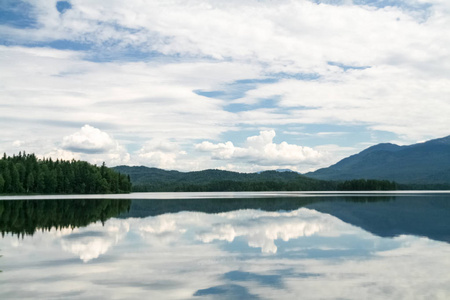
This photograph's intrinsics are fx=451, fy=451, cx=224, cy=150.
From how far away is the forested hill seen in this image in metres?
149

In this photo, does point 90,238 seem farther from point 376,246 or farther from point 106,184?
point 106,184

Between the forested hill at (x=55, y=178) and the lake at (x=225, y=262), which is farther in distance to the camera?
the forested hill at (x=55, y=178)

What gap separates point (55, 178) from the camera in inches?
6329

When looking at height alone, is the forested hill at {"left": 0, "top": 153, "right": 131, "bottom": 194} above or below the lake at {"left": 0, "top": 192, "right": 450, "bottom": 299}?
above

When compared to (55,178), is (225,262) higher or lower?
lower

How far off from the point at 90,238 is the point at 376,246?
61.9 ft

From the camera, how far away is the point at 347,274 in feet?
63.8

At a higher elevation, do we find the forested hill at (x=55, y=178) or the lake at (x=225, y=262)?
the forested hill at (x=55, y=178)

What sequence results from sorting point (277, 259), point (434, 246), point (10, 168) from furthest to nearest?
point (10, 168) < point (434, 246) < point (277, 259)

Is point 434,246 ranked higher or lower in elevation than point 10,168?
lower

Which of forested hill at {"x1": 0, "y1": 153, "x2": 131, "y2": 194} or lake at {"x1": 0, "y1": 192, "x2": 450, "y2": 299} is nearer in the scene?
lake at {"x1": 0, "y1": 192, "x2": 450, "y2": 299}

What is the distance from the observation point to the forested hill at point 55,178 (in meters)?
149

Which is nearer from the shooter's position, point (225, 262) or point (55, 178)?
point (225, 262)

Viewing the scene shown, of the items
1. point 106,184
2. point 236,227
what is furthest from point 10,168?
point 236,227
